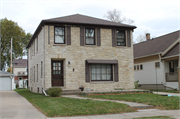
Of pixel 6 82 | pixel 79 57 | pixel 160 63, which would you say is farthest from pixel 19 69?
pixel 160 63

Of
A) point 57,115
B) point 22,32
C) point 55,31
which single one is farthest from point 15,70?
point 57,115

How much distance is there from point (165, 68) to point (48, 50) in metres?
12.4

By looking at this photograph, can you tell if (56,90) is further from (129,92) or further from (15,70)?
(15,70)

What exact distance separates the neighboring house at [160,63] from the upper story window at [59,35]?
9.20 metres

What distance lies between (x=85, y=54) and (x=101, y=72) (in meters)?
2.13

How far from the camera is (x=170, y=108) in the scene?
9.55 metres

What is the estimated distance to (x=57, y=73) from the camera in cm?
1692

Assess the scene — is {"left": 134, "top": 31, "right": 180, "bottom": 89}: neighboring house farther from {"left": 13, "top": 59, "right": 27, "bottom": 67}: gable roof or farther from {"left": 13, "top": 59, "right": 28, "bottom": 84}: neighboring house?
{"left": 13, "top": 59, "right": 27, "bottom": 67}: gable roof

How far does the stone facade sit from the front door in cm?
Answer: 51

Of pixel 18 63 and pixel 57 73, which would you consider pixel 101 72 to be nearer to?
pixel 57 73

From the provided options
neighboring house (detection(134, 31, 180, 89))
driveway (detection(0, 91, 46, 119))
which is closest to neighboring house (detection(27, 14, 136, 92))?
neighboring house (detection(134, 31, 180, 89))

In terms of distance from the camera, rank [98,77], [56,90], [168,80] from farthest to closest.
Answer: [168,80] → [98,77] → [56,90]

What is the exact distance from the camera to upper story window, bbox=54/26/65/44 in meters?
16.6

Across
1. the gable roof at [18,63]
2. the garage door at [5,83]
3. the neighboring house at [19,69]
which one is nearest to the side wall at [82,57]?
the garage door at [5,83]
